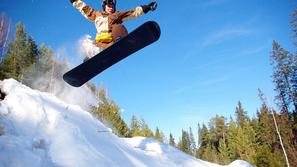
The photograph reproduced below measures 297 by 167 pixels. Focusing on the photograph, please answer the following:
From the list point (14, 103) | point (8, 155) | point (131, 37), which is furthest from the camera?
point (14, 103)

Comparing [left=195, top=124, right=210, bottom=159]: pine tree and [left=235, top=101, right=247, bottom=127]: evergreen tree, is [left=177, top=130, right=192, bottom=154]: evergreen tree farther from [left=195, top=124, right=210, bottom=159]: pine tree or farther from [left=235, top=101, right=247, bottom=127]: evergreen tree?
[left=235, top=101, right=247, bottom=127]: evergreen tree

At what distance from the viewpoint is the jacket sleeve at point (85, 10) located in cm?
661

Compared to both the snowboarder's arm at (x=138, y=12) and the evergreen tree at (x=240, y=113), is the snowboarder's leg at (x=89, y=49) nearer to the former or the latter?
the snowboarder's arm at (x=138, y=12)

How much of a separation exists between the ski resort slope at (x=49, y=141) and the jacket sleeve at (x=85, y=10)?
4377 millimetres

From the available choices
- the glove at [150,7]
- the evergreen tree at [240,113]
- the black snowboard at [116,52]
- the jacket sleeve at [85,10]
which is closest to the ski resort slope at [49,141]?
the black snowboard at [116,52]

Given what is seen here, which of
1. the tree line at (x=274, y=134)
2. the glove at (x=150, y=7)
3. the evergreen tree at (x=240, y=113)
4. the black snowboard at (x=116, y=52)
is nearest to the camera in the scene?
the black snowboard at (x=116, y=52)

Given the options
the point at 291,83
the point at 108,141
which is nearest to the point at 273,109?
the point at 291,83

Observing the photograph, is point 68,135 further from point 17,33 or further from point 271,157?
point 17,33

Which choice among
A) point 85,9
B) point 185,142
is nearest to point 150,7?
point 85,9

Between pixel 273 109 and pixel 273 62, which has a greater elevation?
pixel 273 62

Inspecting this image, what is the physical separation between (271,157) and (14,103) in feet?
81.1

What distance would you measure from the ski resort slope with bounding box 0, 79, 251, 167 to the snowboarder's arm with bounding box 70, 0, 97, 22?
4382 millimetres

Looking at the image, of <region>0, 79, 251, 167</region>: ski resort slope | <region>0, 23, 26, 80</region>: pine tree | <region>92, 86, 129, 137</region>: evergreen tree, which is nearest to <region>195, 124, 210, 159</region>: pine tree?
<region>92, 86, 129, 137</region>: evergreen tree

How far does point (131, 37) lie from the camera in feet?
19.6
